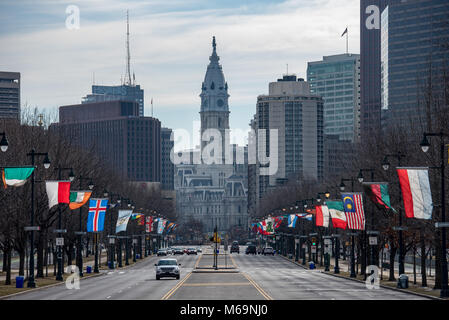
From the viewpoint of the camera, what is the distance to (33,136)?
7869 cm

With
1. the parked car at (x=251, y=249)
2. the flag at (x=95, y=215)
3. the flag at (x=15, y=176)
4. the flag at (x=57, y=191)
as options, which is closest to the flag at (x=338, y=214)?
the flag at (x=95, y=215)

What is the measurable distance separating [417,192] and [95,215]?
1290 inches

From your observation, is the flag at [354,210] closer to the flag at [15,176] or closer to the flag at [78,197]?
the flag at [78,197]

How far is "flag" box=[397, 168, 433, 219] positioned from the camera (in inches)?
2007

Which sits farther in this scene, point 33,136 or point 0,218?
point 33,136

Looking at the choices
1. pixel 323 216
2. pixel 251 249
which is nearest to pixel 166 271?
pixel 323 216

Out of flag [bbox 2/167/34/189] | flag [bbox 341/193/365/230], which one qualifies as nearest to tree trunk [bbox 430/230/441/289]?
flag [bbox 341/193/365/230]

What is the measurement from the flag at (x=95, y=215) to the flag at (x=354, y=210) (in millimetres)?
19750

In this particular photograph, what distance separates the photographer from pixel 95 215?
76.6 m

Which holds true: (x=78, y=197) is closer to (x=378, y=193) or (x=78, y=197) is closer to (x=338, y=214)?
(x=338, y=214)

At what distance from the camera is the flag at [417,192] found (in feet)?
167

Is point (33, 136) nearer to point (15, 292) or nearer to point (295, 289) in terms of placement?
point (15, 292)
